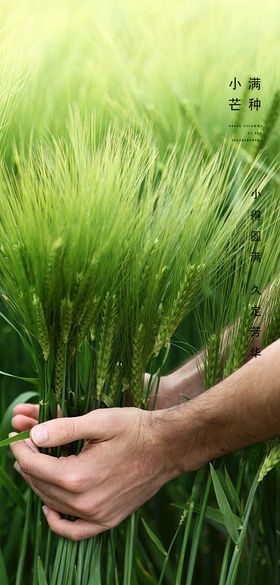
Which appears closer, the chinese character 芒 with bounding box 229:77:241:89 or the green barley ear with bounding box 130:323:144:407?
the green barley ear with bounding box 130:323:144:407

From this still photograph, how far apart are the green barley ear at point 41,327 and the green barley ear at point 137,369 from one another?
0.06m

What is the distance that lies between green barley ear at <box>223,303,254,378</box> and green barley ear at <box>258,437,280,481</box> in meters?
0.06

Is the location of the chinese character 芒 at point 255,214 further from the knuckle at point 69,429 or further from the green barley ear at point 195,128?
the knuckle at point 69,429

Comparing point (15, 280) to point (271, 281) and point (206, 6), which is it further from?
point (206, 6)

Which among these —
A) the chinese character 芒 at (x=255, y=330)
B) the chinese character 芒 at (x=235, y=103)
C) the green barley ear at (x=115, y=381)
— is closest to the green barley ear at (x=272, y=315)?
the chinese character 芒 at (x=255, y=330)

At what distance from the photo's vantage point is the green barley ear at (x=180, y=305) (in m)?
0.60

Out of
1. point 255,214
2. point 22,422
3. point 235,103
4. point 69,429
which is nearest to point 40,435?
point 69,429

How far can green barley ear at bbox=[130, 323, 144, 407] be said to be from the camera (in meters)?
0.62

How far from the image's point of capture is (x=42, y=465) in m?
0.65

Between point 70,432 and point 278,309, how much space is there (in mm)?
173

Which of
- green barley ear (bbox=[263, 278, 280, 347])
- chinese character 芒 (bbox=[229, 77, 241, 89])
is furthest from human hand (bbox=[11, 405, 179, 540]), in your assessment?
chinese character 芒 (bbox=[229, 77, 241, 89])

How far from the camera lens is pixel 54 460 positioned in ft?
2.13

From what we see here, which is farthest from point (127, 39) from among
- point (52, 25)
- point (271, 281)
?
point (271, 281)

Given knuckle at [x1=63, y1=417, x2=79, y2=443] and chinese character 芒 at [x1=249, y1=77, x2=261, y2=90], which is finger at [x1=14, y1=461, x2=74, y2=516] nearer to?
knuckle at [x1=63, y1=417, x2=79, y2=443]
